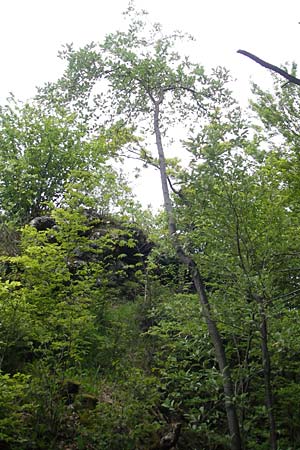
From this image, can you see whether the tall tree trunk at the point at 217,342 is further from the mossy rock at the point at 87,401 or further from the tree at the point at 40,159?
the tree at the point at 40,159

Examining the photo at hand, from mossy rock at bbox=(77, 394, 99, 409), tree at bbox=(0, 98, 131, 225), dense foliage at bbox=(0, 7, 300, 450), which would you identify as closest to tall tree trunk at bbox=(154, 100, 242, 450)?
dense foliage at bbox=(0, 7, 300, 450)

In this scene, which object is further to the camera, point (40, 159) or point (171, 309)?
point (40, 159)

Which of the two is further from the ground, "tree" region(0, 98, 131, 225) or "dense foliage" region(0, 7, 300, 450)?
"tree" region(0, 98, 131, 225)

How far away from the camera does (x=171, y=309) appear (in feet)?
16.8

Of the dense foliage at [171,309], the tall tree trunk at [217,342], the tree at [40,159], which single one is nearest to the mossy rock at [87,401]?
the dense foliage at [171,309]

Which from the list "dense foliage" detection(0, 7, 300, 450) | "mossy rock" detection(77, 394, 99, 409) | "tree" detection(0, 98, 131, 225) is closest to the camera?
"dense foliage" detection(0, 7, 300, 450)

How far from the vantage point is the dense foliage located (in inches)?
185

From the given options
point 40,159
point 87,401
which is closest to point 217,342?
point 87,401

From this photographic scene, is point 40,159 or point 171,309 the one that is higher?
point 40,159

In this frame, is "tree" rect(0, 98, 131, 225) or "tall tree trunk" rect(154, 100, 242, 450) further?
"tree" rect(0, 98, 131, 225)

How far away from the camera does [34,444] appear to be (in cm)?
488

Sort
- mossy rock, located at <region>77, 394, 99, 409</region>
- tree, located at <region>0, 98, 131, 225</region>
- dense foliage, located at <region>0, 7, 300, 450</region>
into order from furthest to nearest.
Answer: tree, located at <region>0, 98, 131, 225</region> → mossy rock, located at <region>77, 394, 99, 409</region> → dense foliage, located at <region>0, 7, 300, 450</region>

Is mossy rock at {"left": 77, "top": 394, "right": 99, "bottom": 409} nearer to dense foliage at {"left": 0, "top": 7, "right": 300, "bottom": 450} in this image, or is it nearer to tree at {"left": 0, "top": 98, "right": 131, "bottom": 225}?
dense foliage at {"left": 0, "top": 7, "right": 300, "bottom": 450}

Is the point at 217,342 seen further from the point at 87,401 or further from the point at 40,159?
the point at 40,159
